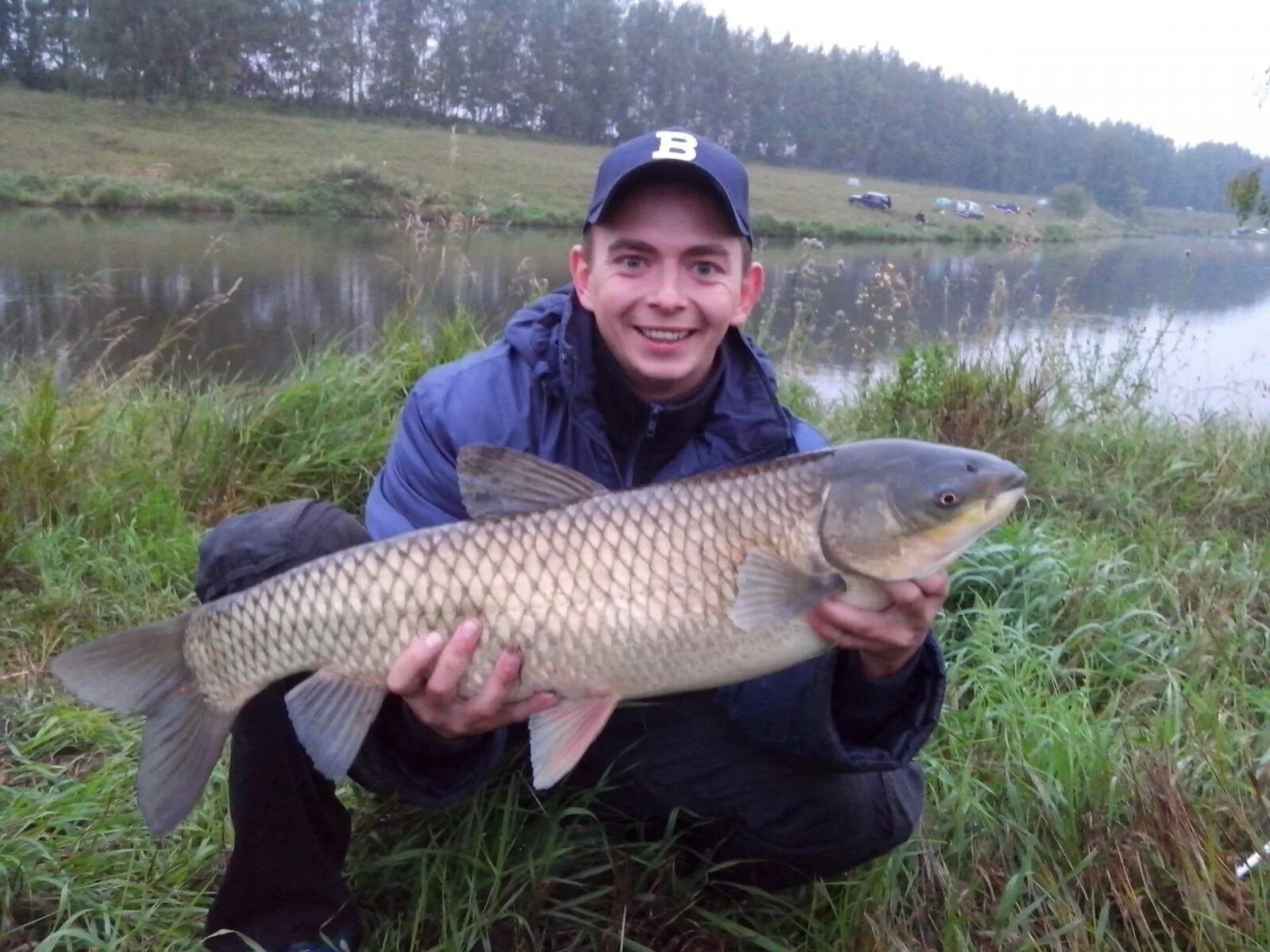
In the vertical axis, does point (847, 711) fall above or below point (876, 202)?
above

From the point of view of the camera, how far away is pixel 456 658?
4.27 feet

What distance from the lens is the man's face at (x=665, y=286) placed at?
A: 5.49ft

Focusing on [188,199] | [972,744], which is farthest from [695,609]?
[188,199]

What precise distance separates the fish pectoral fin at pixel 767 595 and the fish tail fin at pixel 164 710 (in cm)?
71

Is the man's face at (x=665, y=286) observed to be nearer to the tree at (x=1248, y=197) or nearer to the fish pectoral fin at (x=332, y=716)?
the fish pectoral fin at (x=332, y=716)

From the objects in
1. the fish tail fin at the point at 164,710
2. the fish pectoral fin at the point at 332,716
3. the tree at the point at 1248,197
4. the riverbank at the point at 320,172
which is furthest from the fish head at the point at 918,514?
the riverbank at the point at 320,172

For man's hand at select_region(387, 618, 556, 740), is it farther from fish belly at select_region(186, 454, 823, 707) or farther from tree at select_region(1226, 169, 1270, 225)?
tree at select_region(1226, 169, 1270, 225)

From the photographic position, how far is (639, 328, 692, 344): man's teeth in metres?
1.68

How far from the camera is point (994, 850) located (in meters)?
1.61

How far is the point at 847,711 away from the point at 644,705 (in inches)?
13.0

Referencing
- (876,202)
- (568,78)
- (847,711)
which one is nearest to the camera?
(847,711)

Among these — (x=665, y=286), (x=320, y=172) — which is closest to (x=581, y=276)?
(x=665, y=286)

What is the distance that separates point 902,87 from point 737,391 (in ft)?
179

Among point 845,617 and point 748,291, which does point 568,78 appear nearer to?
point 748,291
